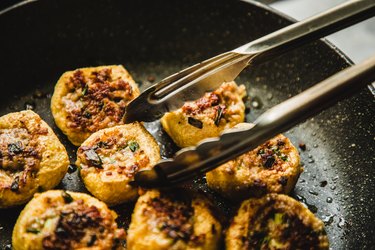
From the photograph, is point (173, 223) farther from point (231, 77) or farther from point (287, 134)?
point (287, 134)

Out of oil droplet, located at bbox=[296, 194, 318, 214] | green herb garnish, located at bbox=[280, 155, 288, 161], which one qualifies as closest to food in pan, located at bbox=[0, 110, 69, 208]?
green herb garnish, located at bbox=[280, 155, 288, 161]

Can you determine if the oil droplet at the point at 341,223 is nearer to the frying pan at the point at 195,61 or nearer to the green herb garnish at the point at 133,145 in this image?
the frying pan at the point at 195,61

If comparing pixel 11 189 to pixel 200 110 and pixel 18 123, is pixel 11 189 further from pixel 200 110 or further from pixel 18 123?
pixel 200 110

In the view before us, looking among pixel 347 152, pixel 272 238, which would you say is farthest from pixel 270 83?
pixel 272 238

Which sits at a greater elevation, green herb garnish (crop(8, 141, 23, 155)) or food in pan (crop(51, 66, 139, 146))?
food in pan (crop(51, 66, 139, 146))

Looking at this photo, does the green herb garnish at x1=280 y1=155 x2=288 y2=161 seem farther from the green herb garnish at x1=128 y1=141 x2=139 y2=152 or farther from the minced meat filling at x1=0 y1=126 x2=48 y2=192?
the minced meat filling at x1=0 y1=126 x2=48 y2=192
